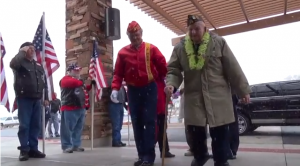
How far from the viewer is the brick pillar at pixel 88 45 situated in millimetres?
5969

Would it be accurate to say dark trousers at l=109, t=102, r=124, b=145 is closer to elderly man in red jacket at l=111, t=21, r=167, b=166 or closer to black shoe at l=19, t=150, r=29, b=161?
black shoe at l=19, t=150, r=29, b=161

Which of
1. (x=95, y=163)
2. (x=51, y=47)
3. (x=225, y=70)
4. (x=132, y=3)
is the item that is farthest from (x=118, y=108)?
(x=225, y=70)

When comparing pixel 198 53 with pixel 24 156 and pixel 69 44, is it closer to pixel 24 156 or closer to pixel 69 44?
pixel 24 156

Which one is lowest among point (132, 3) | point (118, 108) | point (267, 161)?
point (267, 161)

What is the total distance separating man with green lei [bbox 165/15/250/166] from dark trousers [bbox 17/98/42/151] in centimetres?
244

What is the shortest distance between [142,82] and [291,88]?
5439 millimetres

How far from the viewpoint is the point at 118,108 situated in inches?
243

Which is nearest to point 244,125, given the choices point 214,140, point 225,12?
point 225,12

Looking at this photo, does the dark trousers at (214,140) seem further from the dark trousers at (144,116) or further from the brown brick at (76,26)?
the brown brick at (76,26)

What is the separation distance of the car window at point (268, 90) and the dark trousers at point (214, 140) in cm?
544

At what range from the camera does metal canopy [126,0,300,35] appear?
7406mm

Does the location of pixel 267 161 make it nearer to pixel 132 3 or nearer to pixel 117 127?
pixel 117 127

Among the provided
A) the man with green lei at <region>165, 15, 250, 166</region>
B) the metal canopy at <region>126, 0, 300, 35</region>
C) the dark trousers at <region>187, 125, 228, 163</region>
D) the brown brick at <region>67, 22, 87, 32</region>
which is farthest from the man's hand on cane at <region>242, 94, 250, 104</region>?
the metal canopy at <region>126, 0, 300, 35</region>

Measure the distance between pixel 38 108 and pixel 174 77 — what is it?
249cm
